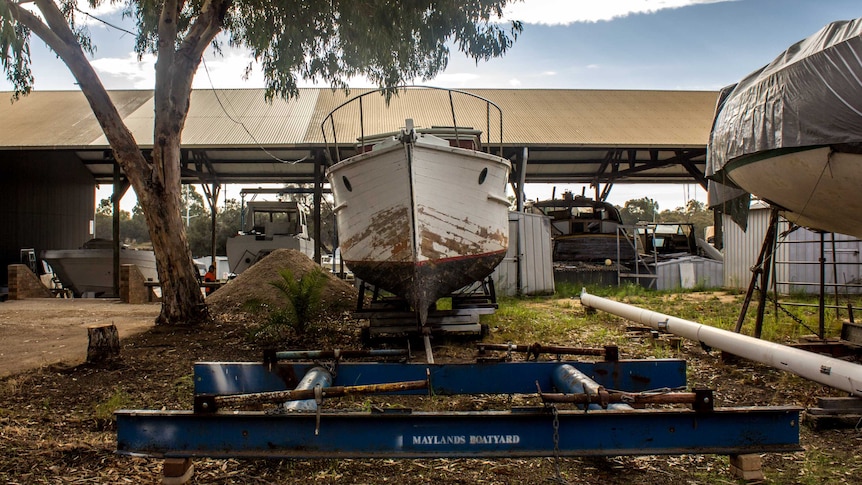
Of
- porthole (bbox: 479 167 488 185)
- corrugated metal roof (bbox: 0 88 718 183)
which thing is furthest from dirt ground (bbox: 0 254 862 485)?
corrugated metal roof (bbox: 0 88 718 183)

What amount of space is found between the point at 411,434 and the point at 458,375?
3.56ft

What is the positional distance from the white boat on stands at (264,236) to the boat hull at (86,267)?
2.36 metres

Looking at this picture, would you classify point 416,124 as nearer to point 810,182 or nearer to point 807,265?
point 807,265

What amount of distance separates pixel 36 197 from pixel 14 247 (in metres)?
2.07

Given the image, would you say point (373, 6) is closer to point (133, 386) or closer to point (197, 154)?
point (133, 386)

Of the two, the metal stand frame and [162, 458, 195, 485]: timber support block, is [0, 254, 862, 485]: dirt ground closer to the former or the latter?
the metal stand frame

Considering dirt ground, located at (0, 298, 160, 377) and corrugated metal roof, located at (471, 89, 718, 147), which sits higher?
corrugated metal roof, located at (471, 89, 718, 147)

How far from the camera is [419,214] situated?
6070 mm

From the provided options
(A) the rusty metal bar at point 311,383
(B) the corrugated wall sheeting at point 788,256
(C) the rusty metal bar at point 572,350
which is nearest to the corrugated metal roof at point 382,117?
(B) the corrugated wall sheeting at point 788,256

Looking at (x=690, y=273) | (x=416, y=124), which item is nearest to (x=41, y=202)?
(x=416, y=124)

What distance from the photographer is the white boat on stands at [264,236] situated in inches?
650

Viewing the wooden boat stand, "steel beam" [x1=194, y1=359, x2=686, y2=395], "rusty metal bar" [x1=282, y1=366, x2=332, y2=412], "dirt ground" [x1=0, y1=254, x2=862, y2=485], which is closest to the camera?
"dirt ground" [x1=0, y1=254, x2=862, y2=485]

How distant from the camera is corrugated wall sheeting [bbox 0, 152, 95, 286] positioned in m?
20.3

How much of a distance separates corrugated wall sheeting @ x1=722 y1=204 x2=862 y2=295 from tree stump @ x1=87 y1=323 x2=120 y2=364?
13162 mm
